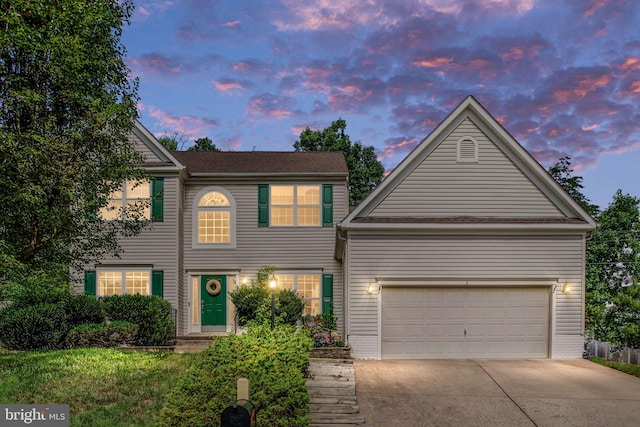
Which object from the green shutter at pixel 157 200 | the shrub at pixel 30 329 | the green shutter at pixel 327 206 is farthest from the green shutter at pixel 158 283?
the green shutter at pixel 327 206

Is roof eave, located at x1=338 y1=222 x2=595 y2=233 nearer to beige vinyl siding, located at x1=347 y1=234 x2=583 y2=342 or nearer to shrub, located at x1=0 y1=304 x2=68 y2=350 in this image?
beige vinyl siding, located at x1=347 y1=234 x2=583 y2=342

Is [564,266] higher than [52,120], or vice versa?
[52,120]

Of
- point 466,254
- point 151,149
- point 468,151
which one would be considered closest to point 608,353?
point 466,254

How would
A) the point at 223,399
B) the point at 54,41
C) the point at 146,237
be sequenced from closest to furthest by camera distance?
the point at 223,399
the point at 54,41
the point at 146,237

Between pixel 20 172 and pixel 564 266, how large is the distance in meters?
14.7

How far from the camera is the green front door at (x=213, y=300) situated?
18750mm

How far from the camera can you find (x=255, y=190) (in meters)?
19.2

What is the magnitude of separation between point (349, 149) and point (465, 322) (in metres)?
21.0

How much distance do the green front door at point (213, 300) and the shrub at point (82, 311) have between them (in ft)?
12.7

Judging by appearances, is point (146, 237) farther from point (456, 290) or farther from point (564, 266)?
point (564, 266)

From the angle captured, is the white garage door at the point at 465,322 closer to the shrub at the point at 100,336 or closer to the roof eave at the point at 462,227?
the roof eave at the point at 462,227

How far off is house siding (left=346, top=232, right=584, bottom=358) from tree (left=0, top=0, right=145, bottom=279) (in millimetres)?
7314

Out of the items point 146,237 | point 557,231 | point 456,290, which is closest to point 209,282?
point 146,237

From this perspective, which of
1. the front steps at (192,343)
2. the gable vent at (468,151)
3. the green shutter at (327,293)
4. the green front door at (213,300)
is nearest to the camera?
the gable vent at (468,151)
